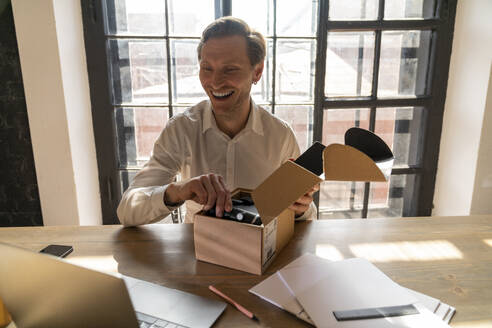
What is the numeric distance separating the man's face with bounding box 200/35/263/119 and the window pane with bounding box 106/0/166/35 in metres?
0.73

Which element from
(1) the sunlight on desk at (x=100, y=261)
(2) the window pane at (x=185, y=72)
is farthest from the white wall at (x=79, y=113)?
(1) the sunlight on desk at (x=100, y=261)

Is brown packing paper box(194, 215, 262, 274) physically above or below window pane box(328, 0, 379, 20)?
below

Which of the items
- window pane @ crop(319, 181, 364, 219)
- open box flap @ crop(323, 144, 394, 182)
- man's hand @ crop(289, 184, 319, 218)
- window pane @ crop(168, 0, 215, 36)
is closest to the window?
window pane @ crop(168, 0, 215, 36)

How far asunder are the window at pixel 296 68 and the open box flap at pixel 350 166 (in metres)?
1.35

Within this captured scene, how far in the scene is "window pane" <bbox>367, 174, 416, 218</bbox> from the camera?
2.30 meters

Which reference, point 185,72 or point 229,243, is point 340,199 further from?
point 229,243

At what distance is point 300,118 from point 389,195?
0.81m

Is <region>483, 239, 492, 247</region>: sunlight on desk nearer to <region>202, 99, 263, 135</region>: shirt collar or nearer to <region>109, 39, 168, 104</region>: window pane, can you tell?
<region>202, 99, 263, 135</region>: shirt collar

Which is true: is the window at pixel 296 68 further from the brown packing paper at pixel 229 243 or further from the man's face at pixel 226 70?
the brown packing paper at pixel 229 243

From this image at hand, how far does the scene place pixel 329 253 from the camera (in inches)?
36.4

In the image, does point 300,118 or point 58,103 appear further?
point 300,118

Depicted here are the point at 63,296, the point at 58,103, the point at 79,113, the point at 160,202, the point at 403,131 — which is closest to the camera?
the point at 63,296

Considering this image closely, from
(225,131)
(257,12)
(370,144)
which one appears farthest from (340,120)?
(370,144)

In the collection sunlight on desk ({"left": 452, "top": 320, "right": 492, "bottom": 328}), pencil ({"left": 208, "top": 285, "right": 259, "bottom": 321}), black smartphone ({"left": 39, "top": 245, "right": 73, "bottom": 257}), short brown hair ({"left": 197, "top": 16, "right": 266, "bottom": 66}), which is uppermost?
short brown hair ({"left": 197, "top": 16, "right": 266, "bottom": 66})
